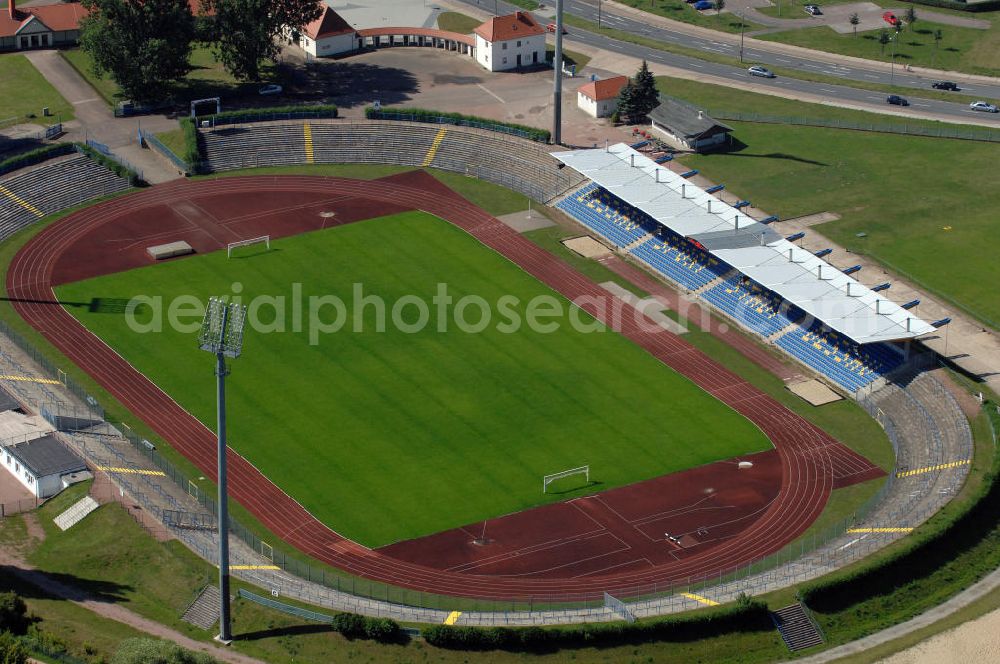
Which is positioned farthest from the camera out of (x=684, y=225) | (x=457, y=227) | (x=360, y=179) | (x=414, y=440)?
(x=360, y=179)

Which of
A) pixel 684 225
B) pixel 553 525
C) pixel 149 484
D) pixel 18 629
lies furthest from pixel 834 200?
pixel 18 629

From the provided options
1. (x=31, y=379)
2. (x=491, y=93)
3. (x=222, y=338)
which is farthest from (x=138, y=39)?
(x=222, y=338)

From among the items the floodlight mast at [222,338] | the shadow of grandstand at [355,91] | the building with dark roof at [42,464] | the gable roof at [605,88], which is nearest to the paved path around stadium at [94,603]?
the building with dark roof at [42,464]

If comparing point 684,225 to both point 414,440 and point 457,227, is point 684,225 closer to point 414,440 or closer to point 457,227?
point 457,227

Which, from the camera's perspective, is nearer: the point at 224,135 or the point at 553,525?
the point at 553,525

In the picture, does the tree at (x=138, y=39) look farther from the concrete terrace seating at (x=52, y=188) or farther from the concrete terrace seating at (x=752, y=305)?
the concrete terrace seating at (x=752, y=305)

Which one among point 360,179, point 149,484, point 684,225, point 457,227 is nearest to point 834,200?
point 684,225

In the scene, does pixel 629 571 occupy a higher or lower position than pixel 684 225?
lower

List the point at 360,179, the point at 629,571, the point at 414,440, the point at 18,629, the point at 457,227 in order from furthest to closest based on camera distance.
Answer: the point at 360,179 → the point at 457,227 → the point at 414,440 → the point at 629,571 → the point at 18,629
